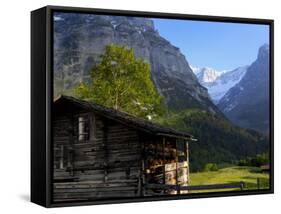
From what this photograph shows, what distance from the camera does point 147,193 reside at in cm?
1341

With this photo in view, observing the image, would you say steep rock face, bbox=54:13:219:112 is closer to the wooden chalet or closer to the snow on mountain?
the snow on mountain

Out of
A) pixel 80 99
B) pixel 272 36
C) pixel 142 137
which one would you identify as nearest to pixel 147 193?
pixel 142 137

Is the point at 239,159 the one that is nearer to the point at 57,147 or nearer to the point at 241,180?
the point at 241,180

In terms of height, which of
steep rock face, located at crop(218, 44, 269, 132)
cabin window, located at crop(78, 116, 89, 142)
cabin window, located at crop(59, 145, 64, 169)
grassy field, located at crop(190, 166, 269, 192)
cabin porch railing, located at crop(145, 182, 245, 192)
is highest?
steep rock face, located at crop(218, 44, 269, 132)

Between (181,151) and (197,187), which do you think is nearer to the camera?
(181,151)

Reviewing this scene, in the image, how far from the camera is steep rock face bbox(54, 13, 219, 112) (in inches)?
504

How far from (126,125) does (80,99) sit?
0.76m

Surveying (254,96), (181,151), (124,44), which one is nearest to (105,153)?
(181,151)

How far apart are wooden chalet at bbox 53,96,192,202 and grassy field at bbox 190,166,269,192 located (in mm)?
451

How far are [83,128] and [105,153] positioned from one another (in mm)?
453

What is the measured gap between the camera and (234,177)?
1427cm

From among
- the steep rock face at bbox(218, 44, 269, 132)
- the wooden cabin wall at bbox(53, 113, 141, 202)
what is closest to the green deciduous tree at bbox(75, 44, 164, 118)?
the wooden cabin wall at bbox(53, 113, 141, 202)

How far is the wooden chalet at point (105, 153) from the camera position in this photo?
12805 millimetres

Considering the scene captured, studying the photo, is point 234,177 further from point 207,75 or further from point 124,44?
point 124,44
